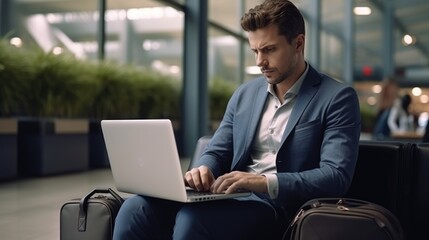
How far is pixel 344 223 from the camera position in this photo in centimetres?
157

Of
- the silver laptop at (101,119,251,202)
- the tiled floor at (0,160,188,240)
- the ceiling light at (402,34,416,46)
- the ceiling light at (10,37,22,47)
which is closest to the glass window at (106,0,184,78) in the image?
the ceiling light at (10,37,22,47)

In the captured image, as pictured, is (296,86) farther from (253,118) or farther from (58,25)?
(58,25)

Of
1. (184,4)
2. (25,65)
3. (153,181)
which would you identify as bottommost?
(153,181)

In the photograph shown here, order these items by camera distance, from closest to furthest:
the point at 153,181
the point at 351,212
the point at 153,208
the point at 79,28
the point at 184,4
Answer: the point at 351,212
the point at 153,181
the point at 153,208
the point at 79,28
the point at 184,4

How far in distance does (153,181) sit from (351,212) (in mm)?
590

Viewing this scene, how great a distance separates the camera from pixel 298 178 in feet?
5.70

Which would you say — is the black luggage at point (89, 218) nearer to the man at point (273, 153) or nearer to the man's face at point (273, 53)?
the man at point (273, 153)

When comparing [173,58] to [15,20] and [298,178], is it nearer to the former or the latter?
[15,20]

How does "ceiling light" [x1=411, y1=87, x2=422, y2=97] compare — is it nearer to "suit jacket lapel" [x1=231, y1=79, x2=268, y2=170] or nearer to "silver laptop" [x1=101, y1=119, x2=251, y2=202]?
"suit jacket lapel" [x1=231, y1=79, x2=268, y2=170]

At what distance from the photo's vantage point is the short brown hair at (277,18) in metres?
1.84

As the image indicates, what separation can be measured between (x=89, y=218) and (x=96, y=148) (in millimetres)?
5831

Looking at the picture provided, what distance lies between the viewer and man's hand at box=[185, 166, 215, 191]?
1845mm

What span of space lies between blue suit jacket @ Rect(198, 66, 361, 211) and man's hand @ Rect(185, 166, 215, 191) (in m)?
0.18

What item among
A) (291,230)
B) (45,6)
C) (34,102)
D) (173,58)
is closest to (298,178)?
(291,230)
